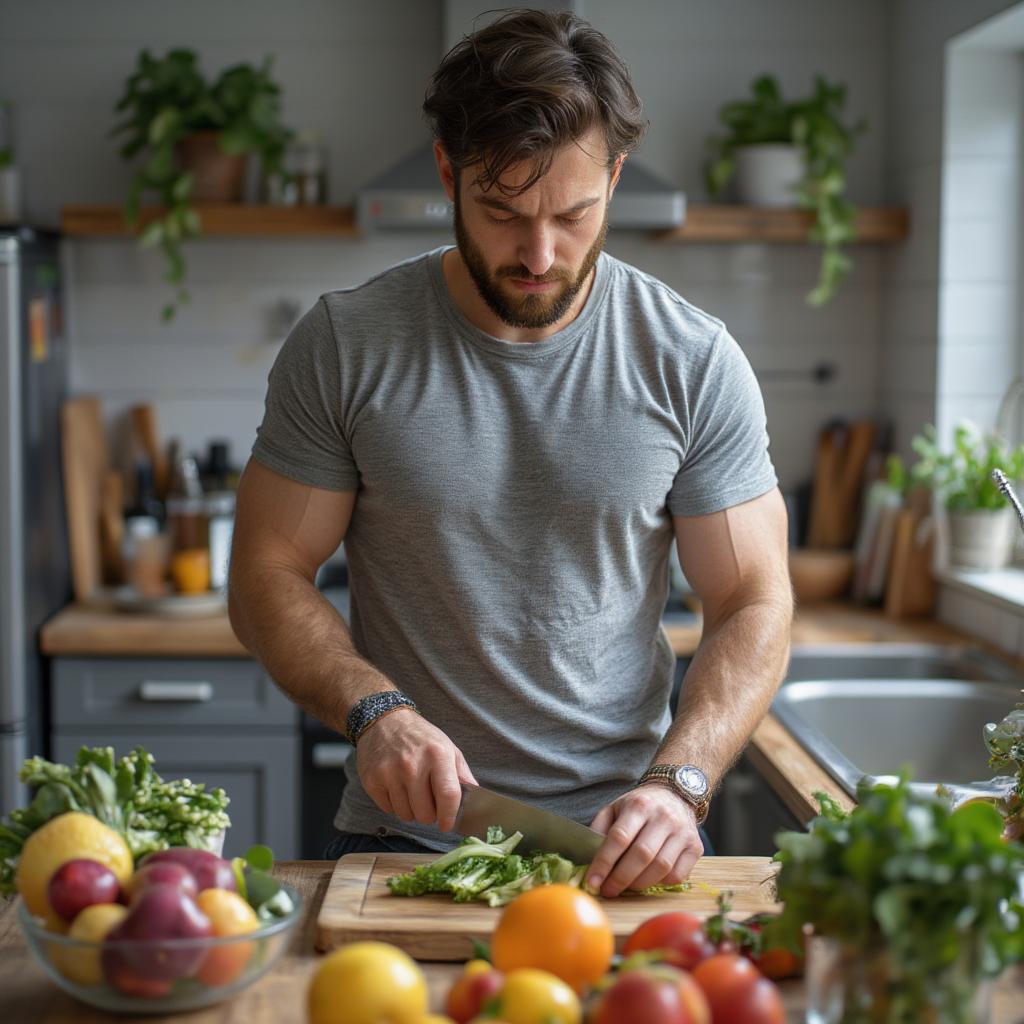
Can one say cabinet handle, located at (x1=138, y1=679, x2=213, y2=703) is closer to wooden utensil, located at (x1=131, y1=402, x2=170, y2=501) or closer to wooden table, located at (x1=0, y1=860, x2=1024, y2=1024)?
wooden utensil, located at (x1=131, y1=402, x2=170, y2=501)

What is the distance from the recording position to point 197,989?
105 centimetres

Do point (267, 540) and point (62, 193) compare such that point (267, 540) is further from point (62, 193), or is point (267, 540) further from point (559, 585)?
point (62, 193)

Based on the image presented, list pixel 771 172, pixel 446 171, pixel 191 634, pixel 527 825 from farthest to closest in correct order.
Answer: pixel 771 172 → pixel 191 634 → pixel 446 171 → pixel 527 825

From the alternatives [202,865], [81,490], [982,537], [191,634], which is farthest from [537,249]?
[81,490]

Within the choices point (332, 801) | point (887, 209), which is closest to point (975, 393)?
point (887, 209)

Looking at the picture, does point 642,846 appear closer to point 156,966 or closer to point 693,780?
point 693,780

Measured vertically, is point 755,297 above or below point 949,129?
below

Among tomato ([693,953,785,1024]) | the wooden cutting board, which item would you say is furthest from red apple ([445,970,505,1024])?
the wooden cutting board

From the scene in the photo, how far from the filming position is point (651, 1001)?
0.85 metres

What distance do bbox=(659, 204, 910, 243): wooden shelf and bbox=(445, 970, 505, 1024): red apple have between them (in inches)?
93.4

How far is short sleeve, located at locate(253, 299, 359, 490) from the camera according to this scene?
1655 mm

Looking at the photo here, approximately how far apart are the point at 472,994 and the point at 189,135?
2566 mm

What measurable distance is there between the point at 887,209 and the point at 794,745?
1.56m

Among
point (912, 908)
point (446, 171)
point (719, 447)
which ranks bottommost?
point (912, 908)
